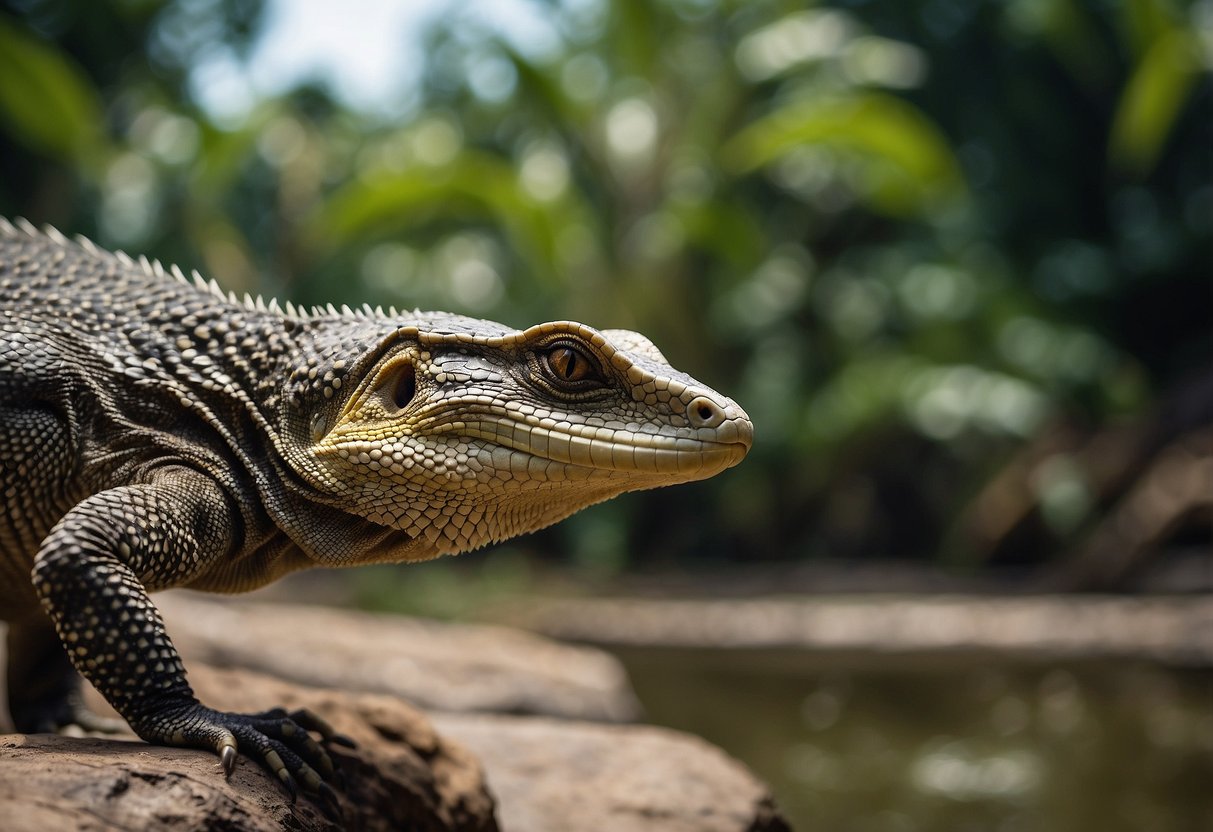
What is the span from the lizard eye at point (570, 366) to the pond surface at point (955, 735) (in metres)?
2.86

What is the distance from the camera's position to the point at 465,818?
369 centimetres

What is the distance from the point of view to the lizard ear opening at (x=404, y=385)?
135 inches

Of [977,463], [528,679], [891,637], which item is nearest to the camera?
[528,679]

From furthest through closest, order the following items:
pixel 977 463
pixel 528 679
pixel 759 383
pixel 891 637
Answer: pixel 759 383 → pixel 977 463 → pixel 891 637 → pixel 528 679

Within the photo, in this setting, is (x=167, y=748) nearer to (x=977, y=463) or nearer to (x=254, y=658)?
(x=254, y=658)

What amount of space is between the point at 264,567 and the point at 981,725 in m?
6.72

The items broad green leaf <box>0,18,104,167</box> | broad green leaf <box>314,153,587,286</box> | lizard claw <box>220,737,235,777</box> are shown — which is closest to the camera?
lizard claw <box>220,737,235,777</box>

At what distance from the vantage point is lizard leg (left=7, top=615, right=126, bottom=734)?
13.5 feet

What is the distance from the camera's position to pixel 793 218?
19.4 m

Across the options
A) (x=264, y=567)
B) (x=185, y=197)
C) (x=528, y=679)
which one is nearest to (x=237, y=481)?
(x=264, y=567)

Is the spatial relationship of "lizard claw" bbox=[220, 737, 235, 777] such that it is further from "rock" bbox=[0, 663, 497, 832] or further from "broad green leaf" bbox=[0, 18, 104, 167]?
"broad green leaf" bbox=[0, 18, 104, 167]

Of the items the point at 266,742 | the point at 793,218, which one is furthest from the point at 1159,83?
the point at 266,742

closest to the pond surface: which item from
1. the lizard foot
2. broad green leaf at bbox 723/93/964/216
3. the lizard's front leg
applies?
Result: the lizard foot

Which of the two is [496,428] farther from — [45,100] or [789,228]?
[789,228]
